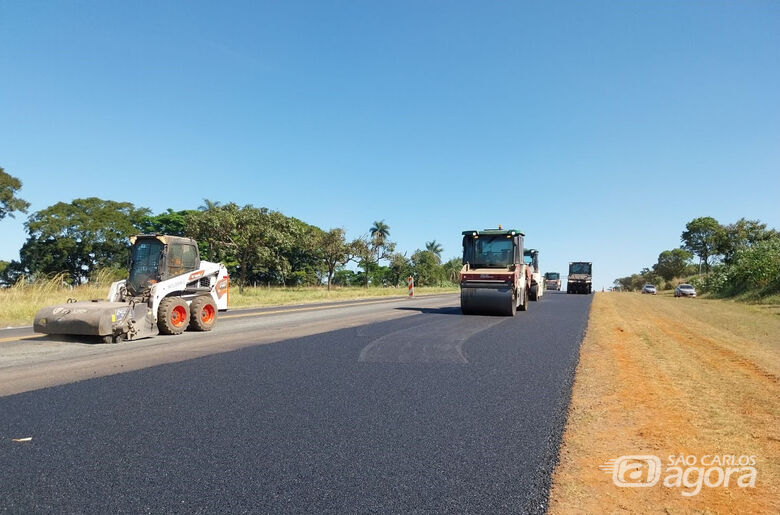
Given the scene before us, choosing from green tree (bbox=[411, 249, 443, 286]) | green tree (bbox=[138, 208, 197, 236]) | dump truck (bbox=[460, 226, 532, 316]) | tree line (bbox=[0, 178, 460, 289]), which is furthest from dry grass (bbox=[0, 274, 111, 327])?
green tree (bbox=[411, 249, 443, 286])

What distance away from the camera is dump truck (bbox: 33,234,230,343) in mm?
9469

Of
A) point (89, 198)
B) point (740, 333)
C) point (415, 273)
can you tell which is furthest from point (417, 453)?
point (415, 273)

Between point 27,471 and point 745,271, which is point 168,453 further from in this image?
point 745,271

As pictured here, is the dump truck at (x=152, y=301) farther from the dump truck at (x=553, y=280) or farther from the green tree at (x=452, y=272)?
the green tree at (x=452, y=272)

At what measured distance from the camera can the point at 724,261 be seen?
5125 centimetres

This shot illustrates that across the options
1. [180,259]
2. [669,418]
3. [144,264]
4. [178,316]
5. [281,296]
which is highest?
[180,259]

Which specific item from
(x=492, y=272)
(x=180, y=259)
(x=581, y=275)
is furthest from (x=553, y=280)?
(x=180, y=259)

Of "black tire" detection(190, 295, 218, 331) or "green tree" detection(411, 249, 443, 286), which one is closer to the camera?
"black tire" detection(190, 295, 218, 331)

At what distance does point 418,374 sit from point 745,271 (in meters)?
33.2

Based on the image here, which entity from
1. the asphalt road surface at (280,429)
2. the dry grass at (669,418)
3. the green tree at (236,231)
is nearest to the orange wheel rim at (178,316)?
the asphalt road surface at (280,429)

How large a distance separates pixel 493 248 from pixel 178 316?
34.6 feet

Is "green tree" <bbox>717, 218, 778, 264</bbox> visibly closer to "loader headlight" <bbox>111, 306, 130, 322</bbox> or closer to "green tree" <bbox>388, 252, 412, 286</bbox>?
"green tree" <bbox>388, 252, 412, 286</bbox>

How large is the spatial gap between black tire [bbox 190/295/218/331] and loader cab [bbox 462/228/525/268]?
8879 mm

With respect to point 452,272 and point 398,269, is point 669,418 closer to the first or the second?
point 398,269
